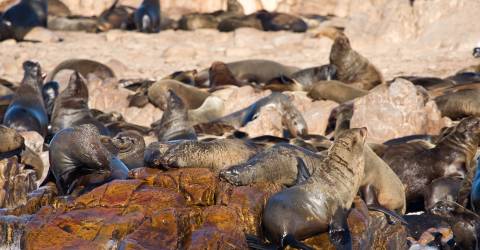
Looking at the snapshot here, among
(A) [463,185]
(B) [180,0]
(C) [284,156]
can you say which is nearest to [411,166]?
(A) [463,185]

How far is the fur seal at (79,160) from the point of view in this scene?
8336 mm

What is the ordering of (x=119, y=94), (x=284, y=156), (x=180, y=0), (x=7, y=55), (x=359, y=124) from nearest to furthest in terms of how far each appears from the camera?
(x=284, y=156)
(x=359, y=124)
(x=119, y=94)
(x=7, y=55)
(x=180, y=0)

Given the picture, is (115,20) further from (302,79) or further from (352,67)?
(352,67)

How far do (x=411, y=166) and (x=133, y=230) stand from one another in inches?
161

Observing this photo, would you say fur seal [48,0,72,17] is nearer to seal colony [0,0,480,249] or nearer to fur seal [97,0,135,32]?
fur seal [97,0,135,32]

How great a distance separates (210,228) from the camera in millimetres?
7086

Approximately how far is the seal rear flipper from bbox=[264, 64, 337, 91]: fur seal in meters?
8.79

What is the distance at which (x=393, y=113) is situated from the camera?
12766 millimetres

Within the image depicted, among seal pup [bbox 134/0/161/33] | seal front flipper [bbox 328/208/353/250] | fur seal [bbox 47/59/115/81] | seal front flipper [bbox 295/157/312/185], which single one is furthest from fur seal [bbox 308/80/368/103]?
seal pup [bbox 134/0/161/33]

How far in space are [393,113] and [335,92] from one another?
87.6 inches

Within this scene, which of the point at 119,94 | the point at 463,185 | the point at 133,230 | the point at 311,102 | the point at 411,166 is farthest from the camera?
the point at 119,94

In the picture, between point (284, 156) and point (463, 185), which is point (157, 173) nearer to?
point (284, 156)

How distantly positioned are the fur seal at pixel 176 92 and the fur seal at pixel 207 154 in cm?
589

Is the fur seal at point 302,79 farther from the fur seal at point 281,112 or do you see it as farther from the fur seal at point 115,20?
the fur seal at point 115,20
